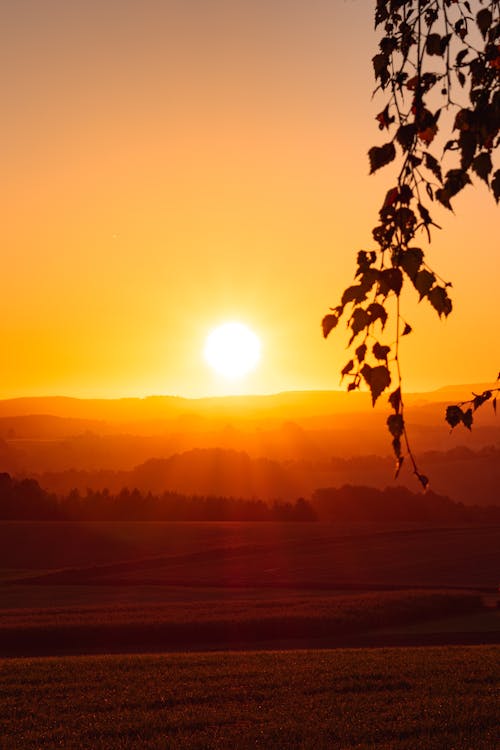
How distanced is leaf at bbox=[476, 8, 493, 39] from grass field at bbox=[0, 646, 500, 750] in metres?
9.58

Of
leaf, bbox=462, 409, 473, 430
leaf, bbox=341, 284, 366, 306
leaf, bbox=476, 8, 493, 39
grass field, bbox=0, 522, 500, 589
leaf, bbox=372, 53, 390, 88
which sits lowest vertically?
grass field, bbox=0, 522, 500, 589

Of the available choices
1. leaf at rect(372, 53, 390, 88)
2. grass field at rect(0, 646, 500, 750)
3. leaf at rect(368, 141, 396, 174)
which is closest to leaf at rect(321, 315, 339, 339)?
leaf at rect(368, 141, 396, 174)

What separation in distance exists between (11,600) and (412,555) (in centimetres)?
2689

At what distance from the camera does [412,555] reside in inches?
2382

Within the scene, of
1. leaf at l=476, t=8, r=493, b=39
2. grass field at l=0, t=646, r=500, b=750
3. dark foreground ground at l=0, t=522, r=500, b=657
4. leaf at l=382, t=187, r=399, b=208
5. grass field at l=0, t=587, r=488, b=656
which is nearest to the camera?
leaf at l=382, t=187, r=399, b=208

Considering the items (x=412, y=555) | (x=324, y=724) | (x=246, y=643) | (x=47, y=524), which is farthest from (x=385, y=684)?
(x=47, y=524)

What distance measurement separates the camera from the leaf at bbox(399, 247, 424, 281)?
4645 millimetres

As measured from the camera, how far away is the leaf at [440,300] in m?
4.58

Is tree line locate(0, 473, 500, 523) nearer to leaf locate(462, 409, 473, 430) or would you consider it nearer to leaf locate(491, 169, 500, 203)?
leaf locate(462, 409, 473, 430)

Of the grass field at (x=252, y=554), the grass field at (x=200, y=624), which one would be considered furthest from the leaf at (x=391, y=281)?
the grass field at (x=252, y=554)

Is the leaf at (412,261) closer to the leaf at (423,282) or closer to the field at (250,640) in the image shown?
the leaf at (423,282)

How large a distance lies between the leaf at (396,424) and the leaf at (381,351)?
377 millimetres

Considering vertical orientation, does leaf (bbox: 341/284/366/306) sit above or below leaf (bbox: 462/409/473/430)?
above

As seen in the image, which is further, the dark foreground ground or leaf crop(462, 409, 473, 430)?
the dark foreground ground
